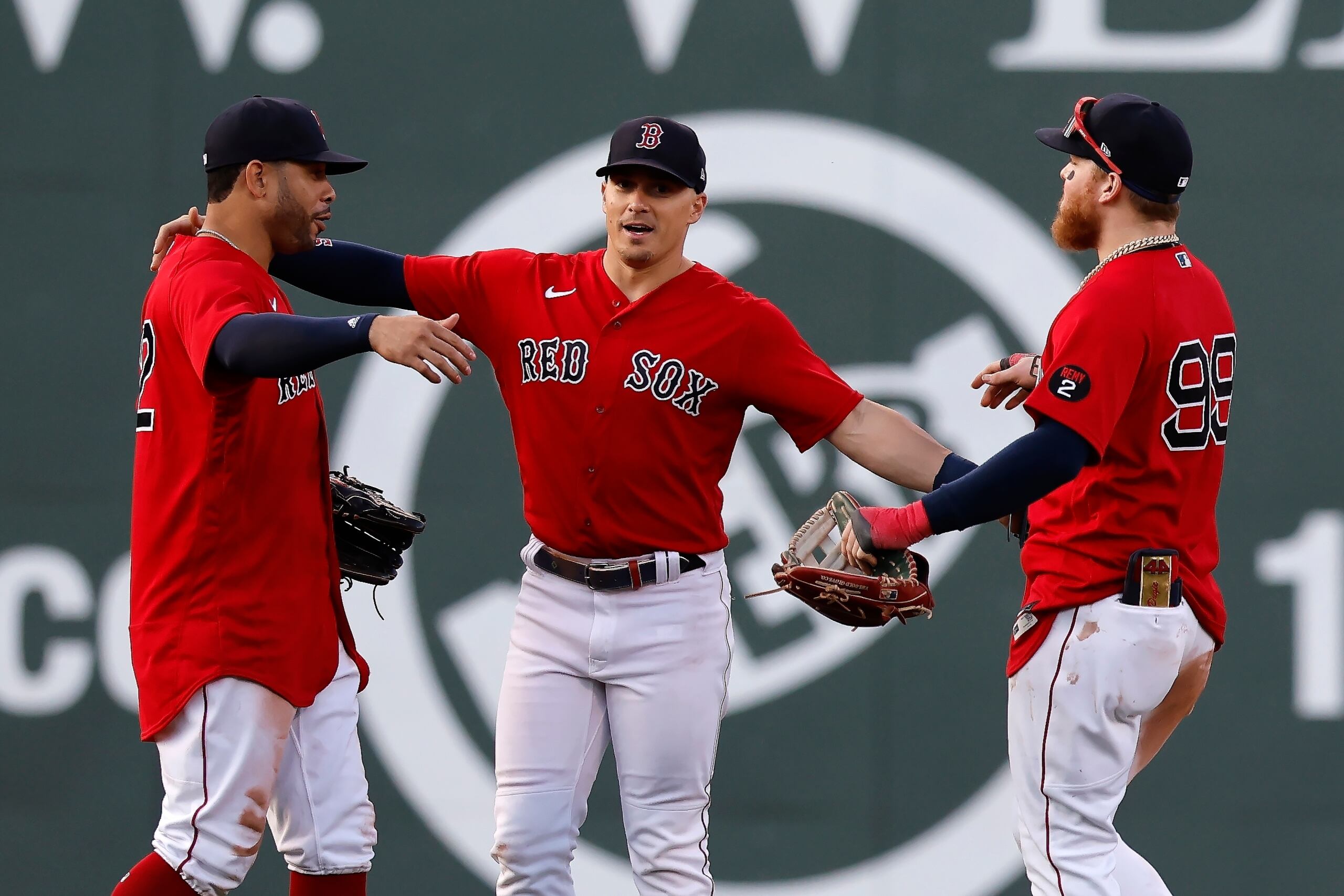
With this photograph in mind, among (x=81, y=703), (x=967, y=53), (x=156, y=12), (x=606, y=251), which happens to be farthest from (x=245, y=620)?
(x=967, y=53)

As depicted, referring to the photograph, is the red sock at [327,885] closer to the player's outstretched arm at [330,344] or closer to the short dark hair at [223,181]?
the player's outstretched arm at [330,344]

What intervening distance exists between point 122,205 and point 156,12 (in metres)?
0.60

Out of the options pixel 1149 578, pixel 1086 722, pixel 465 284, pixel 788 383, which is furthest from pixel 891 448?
pixel 465 284

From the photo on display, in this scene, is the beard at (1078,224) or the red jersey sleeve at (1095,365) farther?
the beard at (1078,224)

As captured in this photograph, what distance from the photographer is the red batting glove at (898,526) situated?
314 cm

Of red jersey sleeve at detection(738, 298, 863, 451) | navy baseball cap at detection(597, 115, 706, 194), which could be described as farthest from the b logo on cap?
red jersey sleeve at detection(738, 298, 863, 451)

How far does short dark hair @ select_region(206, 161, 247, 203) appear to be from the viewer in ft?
10.8

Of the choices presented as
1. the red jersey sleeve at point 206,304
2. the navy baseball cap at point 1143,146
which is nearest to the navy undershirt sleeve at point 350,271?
the red jersey sleeve at point 206,304

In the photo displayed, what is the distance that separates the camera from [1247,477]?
15.1 ft

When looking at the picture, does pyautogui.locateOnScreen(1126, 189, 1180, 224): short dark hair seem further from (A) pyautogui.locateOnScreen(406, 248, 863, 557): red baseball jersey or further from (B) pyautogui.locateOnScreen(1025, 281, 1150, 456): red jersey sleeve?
(A) pyautogui.locateOnScreen(406, 248, 863, 557): red baseball jersey

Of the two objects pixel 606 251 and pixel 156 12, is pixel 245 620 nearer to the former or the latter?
pixel 606 251

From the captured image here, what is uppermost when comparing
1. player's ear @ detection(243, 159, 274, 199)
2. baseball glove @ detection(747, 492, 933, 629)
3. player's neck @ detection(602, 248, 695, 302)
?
player's ear @ detection(243, 159, 274, 199)

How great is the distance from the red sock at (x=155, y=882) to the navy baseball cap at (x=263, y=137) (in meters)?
1.51

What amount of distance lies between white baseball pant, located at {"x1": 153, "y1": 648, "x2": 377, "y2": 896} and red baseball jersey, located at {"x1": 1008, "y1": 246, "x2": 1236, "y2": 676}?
154 cm
